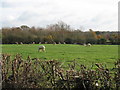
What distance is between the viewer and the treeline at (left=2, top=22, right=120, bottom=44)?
37.3 meters

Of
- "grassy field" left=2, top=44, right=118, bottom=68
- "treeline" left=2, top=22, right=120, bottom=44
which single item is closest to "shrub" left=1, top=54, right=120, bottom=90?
"grassy field" left=2, top=44, right=118, bottom=68

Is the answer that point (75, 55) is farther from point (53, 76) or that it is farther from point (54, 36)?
point (54, 36)

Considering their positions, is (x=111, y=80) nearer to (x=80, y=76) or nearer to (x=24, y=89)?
(x=80, y=76)

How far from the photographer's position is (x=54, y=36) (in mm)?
42656

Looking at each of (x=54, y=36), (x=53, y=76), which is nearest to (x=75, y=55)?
(x=53, y=76)

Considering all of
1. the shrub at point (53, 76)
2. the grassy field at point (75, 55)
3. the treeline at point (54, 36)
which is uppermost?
the treeline at point (54, 36)

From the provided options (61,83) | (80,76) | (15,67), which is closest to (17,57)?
(15,67)

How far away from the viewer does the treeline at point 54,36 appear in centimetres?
3734

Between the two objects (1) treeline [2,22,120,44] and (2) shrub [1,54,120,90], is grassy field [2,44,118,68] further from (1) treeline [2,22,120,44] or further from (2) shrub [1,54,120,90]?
(1) treeline [2,22,120,44]

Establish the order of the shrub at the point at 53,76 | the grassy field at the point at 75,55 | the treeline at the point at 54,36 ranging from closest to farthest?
the shrub at the point at 53,76
the grassy field at the point at 75,55
the treeline at the point at 54,36

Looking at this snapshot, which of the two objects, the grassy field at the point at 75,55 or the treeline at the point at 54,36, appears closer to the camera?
the grassy field at the point at 75,55

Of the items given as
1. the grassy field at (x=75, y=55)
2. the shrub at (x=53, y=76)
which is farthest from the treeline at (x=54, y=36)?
the shrub at (x=53, y=76)

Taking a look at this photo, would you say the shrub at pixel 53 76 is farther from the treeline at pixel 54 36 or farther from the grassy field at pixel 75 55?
the treeline at pixel 54 36

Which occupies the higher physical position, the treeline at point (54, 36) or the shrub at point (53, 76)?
the treeline at point (54, 36)
